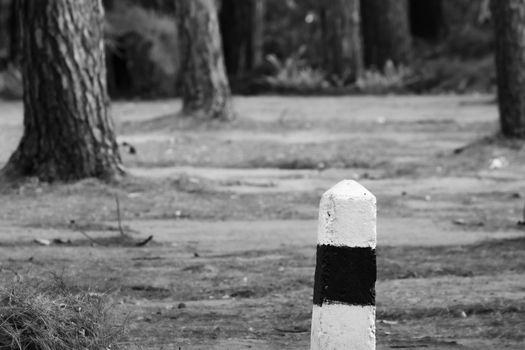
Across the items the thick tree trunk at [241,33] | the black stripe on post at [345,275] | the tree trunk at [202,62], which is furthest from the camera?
the thick tree trunk at [241,33]

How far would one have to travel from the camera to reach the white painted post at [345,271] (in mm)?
4848

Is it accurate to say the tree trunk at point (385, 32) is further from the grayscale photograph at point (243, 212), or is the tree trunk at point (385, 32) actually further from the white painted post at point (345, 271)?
the white painted post at point (345, 271)

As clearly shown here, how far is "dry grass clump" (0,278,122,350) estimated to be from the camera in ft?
18.3

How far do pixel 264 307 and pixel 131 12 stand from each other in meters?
21.8

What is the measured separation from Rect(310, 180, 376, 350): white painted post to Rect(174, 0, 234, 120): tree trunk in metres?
14.1

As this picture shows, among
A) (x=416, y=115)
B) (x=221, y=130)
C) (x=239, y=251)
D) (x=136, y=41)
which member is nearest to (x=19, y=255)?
(x=239, y=251)

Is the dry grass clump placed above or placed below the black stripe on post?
below

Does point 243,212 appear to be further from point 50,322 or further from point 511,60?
point 50,322

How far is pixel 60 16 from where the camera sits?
1187 cm

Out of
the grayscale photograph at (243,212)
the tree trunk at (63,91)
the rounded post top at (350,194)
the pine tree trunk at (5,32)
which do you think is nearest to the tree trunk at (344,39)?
the grayscale photograph at (243,212)

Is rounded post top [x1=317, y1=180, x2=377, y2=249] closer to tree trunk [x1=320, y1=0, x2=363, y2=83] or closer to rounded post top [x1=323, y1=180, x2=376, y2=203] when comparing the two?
rounded post top [x1=323, y1=180, x2=376, y2=203]

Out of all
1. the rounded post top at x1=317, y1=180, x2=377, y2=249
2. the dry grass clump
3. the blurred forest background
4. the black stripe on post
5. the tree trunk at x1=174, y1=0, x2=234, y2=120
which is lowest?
the blurred forest background

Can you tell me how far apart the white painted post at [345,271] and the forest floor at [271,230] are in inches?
63.2

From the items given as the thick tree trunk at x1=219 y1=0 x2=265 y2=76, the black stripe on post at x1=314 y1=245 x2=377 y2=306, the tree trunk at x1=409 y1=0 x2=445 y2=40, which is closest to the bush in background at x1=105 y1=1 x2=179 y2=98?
the thick tree trunk at x1=219 y1=0 x2=265 y2=76
